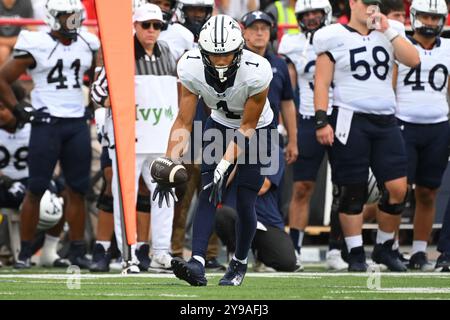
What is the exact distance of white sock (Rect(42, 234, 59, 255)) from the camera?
1084cm

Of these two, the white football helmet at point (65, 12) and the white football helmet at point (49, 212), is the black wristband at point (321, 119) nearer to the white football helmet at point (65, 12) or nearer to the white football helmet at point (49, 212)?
the white football helmet at point (65, 12)

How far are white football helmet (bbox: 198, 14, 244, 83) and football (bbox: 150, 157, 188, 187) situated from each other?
551 millimetres

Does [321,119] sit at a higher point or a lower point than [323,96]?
lower

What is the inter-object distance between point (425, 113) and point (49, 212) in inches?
125

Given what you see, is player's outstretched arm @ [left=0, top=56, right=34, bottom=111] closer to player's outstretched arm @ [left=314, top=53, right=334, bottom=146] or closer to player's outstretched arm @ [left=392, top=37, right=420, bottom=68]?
player's outstretched arm @ [left=314, top=53, right=334, bottom=146]

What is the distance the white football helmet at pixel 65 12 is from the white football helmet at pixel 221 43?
3122mm

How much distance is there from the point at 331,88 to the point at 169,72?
1.43 m

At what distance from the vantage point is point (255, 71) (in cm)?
737

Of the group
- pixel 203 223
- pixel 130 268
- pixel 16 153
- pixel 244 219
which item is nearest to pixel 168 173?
pixel 203 223

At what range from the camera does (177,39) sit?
32.8 ft

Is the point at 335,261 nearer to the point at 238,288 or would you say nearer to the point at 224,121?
the point at 224,121

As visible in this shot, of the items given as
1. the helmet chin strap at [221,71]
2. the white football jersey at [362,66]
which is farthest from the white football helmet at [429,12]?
the helmet chin strap at [221,71]

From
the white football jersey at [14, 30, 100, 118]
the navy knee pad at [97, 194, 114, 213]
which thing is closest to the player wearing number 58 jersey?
the navy knee pad at [97, 194, 114, 213]
